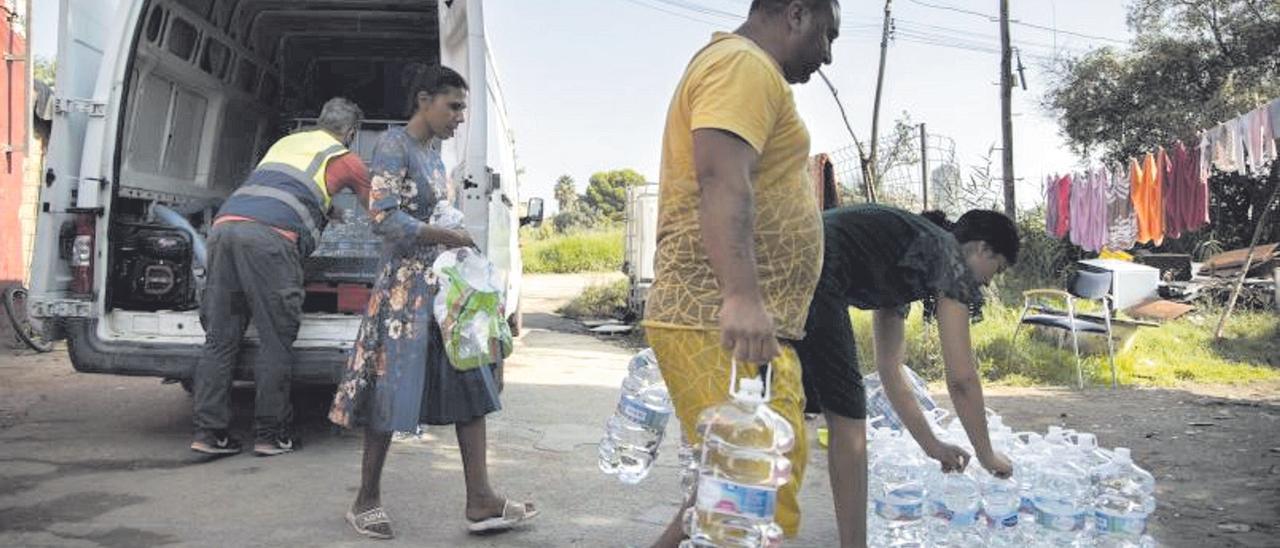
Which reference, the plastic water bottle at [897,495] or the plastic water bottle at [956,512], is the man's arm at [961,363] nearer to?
the plastic water bottle at [956,512]

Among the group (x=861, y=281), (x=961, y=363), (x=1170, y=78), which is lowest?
(x=961, y=363)

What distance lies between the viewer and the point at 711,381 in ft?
7.74

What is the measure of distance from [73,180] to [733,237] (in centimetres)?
422

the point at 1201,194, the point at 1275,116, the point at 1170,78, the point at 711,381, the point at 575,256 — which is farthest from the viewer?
the point at 575,256

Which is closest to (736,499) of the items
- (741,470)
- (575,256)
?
(741,470)

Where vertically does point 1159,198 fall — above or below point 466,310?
above

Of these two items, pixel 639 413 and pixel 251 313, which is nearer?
pixel 639 413

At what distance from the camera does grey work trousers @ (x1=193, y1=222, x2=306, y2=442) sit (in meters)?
4.96

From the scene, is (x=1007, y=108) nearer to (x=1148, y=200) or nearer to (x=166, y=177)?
(x=1148, y=200)

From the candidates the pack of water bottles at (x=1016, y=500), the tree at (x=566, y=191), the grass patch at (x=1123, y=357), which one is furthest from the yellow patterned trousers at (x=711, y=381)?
the tree at (x=566, y=191)

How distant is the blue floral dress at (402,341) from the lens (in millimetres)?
3697

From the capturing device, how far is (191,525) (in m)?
3.88

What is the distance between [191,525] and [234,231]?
5.28 ft

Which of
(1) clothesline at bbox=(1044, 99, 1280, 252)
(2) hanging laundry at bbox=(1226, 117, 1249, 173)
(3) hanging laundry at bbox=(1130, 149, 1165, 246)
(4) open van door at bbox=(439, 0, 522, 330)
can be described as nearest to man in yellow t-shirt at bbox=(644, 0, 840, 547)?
(4) open van door at bbox=(439, 0, 522, 330)
